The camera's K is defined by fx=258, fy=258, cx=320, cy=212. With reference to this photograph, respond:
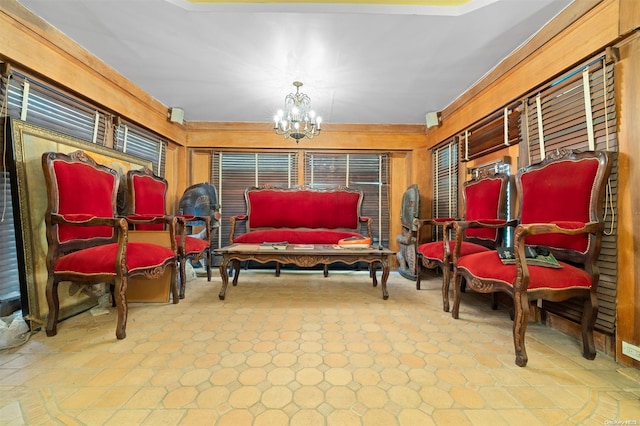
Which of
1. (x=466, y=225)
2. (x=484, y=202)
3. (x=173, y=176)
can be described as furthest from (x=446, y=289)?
(x=173, y=176)

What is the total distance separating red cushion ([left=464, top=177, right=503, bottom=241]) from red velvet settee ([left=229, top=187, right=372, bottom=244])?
1.55 m

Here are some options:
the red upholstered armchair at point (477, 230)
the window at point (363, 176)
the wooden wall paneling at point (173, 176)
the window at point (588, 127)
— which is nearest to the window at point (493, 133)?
the window at point (588, 127)

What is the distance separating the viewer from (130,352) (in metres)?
1.56

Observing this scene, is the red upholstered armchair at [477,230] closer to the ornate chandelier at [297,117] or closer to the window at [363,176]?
the window at [363,176]

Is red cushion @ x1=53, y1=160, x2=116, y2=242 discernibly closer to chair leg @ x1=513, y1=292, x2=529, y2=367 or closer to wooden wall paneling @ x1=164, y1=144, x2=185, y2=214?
wooden wall paneling @ x1=164, y1=144, x2=185, y2=214

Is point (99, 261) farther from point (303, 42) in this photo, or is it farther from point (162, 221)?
point (303, 42)

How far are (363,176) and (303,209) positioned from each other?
1.23 meters

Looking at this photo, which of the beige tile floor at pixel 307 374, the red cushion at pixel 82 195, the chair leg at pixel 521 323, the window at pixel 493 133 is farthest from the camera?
the window at pixel 493 133

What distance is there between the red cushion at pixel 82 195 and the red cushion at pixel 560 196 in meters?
3.24

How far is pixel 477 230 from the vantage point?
8.77ft

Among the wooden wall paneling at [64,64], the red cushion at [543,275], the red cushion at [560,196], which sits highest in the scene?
the wooden wall paneling at [64,64]

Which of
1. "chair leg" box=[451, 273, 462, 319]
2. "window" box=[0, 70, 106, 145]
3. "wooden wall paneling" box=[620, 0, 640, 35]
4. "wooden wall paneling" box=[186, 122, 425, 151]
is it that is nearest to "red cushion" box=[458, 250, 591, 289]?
"chair leg" box=[451, 273, 462, 319]

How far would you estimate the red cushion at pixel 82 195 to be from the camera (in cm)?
189

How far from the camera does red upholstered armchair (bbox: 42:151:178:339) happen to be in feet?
5.66
